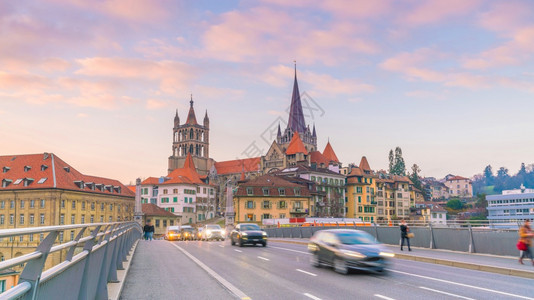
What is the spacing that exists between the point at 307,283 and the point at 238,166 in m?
164

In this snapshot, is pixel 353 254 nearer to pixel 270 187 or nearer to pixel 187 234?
pixel 187 234

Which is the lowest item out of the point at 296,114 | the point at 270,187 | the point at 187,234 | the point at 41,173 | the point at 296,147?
the point at 187,234

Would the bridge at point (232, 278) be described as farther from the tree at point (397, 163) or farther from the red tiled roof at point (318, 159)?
the tree at point (397, 163)

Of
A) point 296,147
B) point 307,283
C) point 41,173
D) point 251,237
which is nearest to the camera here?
point 307,283

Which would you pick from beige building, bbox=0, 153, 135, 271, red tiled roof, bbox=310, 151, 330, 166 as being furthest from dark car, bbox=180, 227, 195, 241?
red tiled roof, bbox=310, 151, 330, 166

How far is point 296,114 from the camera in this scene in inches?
6722

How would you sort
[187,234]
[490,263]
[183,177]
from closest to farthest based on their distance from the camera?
1. [490,263]
2. [187,234]
3. [183,177]

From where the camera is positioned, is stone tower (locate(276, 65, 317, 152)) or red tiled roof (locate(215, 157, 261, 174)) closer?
stone tower (locate(276, 65, 317, 152))

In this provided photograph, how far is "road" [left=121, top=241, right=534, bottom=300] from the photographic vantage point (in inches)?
454

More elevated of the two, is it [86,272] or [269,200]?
[269,200]

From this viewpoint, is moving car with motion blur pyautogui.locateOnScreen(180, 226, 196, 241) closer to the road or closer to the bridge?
the bridge

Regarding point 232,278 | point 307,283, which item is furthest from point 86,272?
point 232,278

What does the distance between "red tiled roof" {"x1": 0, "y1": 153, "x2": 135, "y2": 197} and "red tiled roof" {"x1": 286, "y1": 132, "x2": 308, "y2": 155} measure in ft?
219

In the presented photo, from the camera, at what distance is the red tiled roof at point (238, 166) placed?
173 m
